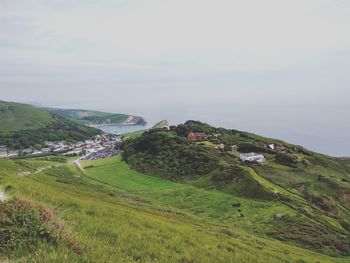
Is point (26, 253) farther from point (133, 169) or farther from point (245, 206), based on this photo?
point (133, 169)

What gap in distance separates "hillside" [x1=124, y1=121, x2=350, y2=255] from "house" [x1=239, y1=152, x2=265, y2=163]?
10.00ft

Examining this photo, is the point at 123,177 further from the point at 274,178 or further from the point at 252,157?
the point at 274,178

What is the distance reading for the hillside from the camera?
290 feet

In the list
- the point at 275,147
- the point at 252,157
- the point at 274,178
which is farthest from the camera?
the point at 275,147

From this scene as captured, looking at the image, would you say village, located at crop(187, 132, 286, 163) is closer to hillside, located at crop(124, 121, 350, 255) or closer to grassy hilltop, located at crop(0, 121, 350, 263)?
hillside, located at crop(124, 121, 350, 255)

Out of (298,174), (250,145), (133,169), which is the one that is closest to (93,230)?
(298,174)

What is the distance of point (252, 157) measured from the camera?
6471 inches

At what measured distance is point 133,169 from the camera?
545 ft

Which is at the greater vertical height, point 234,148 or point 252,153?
point 234,148

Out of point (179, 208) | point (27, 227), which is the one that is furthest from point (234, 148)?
point (27, 227)

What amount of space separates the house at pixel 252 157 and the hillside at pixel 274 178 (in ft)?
10.00

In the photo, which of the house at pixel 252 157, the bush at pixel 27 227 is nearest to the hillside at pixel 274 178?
the house at pixel 252 157

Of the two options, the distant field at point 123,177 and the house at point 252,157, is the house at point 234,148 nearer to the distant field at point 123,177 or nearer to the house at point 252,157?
the house at point 252,157

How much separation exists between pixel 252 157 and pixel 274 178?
30.0 meters
